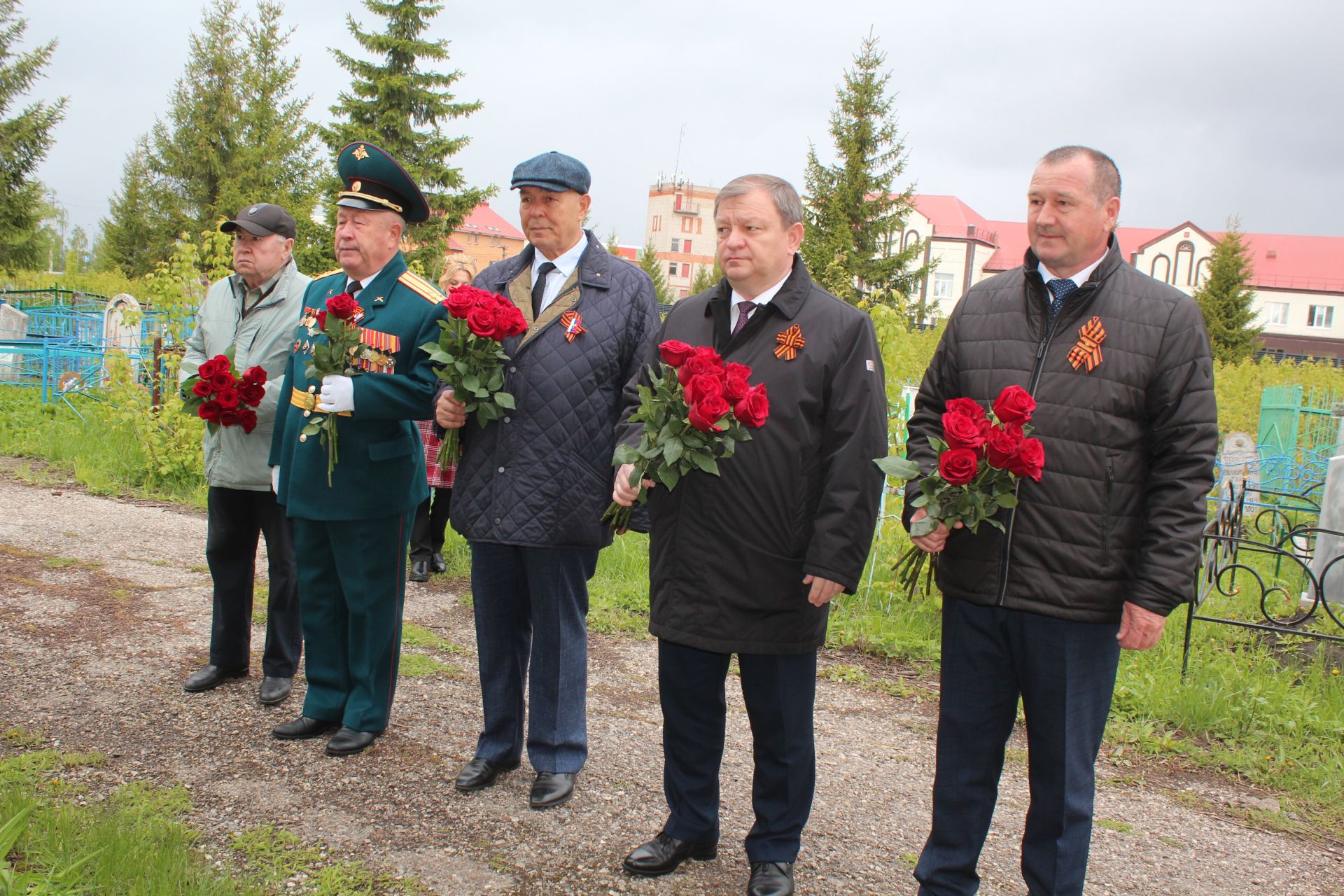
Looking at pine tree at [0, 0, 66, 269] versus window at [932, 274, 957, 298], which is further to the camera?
window at [932, 274, 957, 298]

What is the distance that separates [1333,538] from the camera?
6285 millimetres

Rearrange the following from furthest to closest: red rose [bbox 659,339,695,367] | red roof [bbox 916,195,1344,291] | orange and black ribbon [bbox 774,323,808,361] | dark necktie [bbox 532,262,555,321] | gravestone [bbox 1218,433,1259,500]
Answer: red roof [bbox 916,195,1344,291] → gravestone [bbox 1218,433,1259,500] → dark necktie [bbox 532,262,555,321] → orange and black ribbon [bbox 774,323,808,361] → red rose [bbox 659,339,695,367]

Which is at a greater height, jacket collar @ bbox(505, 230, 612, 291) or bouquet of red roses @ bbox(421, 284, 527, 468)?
jacket collar @ bbox(505, 230, 612, 291)

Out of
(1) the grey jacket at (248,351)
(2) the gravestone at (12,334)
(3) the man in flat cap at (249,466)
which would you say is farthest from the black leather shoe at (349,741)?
(2) the gravestone at (12,334)

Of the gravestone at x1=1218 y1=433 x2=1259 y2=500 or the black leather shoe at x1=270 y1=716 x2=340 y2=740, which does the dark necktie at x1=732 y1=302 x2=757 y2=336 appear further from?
the gravestone at x1=1218 y1=433 x2=1259 y2=500

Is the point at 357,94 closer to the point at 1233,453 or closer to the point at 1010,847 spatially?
the point at 1233,453

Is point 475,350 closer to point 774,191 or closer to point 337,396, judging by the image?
point 337,396

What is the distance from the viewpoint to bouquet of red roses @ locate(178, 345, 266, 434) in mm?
4281

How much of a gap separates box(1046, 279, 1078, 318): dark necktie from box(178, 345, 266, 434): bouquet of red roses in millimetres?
3195

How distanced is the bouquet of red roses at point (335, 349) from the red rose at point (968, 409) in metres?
2.25

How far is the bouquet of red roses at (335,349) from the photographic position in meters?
3.82

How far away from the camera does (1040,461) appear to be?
8.63 ft

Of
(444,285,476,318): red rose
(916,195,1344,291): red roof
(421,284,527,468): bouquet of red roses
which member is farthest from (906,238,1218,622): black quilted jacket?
(916,195,1344,291): red roof

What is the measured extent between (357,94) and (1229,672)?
23.0 m
